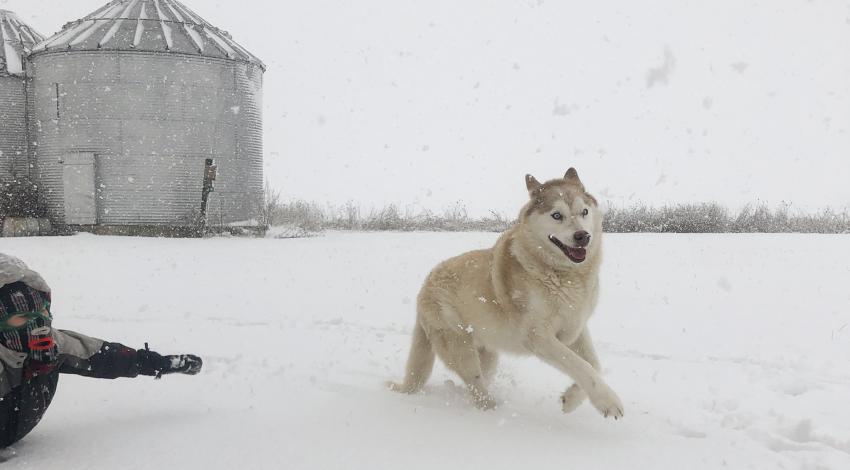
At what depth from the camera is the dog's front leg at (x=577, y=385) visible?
12.6 ft

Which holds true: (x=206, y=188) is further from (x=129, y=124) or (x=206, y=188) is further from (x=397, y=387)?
(x=397, y=387)

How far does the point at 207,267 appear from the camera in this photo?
1109 centimetres

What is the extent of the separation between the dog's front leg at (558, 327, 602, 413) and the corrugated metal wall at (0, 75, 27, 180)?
1774cm

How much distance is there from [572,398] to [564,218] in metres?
1.01

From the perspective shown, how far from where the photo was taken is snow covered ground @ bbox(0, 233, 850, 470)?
10.8ft

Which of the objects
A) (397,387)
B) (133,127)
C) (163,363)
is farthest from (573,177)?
(133,127)

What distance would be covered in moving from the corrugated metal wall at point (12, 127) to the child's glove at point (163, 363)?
1656 cm

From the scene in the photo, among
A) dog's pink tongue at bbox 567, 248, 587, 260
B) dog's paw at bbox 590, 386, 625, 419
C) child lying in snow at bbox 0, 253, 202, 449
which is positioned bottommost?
dog's paw at bbox 590, 386, 625, 419

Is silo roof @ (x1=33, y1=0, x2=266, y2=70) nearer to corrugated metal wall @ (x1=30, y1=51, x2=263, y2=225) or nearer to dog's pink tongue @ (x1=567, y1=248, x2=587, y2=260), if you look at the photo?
corrugated metal wall @ (x1=30, y1=51, x2=263, y2=225)

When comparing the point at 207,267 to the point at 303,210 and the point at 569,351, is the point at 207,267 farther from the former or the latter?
the point at 303,210

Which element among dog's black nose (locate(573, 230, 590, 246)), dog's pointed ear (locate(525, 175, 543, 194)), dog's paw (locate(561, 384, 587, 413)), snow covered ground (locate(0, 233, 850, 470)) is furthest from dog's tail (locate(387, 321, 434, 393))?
dog's black nose (locate(573, 230, 590, 246))

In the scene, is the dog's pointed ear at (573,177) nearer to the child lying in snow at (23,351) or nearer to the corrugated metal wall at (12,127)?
the child lying in snow at (23,351)

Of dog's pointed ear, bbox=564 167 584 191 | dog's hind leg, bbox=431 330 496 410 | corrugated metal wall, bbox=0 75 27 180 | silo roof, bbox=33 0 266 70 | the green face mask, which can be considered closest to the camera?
the green face mask

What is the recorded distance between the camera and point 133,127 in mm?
16922
